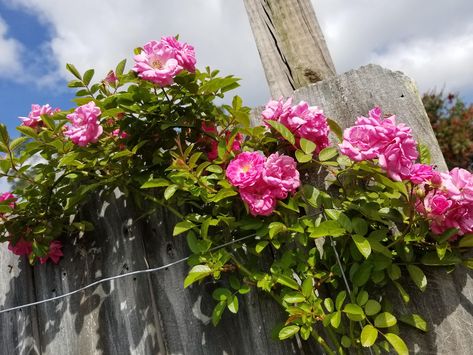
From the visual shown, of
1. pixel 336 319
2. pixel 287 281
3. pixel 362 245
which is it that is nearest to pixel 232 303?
pixel 287 281

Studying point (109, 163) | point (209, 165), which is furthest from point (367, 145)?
point (109, 163)

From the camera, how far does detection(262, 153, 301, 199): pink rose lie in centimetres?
110

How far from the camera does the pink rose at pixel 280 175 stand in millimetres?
1100

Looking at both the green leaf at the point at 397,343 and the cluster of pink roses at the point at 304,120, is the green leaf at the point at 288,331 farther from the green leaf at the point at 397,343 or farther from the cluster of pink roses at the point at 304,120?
the cluster of pink roses at the point at 304,120

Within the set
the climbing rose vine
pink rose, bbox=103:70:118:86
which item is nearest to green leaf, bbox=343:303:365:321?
the climbing rose vine

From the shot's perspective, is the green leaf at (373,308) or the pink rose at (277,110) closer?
the green leaf at (373,308)

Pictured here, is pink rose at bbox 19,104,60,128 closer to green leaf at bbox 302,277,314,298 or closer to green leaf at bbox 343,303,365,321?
green leaf at bbox 302,277,314,298

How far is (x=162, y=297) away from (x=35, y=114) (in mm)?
735

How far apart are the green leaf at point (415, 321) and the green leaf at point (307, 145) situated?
50cm

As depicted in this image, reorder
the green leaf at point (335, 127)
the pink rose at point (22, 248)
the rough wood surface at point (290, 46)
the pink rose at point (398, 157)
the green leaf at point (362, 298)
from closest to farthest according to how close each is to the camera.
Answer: the pink rose at point (398, 157)
the green leaf at point (362, 298)
the green leaf at point (335, 127)
the rough wood surface at point (290, 46)
the pink rose at point (22, 248)

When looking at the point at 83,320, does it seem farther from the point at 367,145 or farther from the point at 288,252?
the point at 367,145

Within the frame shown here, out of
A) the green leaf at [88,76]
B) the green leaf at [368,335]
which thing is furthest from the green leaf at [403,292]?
the green leaf at [88,76]

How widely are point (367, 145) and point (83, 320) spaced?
3.55 ft

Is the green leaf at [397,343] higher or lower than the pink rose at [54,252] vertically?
lower
